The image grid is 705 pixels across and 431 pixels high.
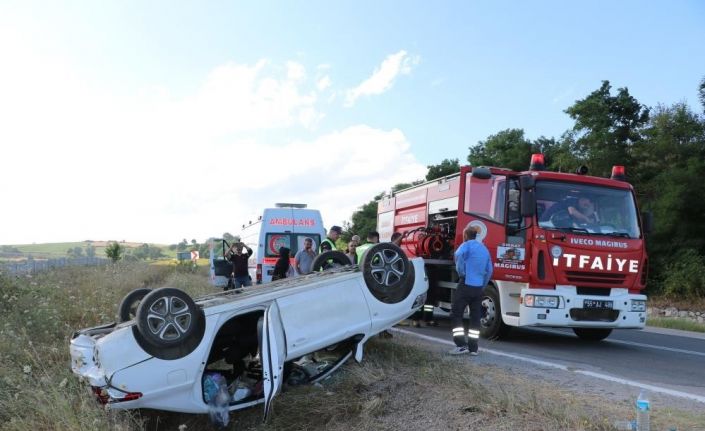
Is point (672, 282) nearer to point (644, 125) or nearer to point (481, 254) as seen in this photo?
point (644, 125)

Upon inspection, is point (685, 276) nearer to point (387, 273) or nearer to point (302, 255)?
point (302, 255)

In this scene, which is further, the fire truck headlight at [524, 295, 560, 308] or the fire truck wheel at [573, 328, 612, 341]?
the fire truck wheel at [573, 328, 612, 341]

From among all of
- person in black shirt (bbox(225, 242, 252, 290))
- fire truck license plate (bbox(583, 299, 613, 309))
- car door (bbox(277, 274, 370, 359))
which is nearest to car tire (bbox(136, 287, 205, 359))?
car door (bbox(277, 274, 370, 359))

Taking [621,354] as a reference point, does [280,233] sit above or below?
above

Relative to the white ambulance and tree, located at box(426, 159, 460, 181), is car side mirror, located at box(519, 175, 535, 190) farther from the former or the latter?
tree, located at box(426, 159, 460, 181)

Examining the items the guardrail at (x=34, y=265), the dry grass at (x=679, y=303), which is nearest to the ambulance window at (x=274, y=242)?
the guardrail at (x=34, y=265)

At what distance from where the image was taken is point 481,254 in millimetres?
7305

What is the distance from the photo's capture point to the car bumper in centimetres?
798

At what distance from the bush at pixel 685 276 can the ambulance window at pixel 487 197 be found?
43.9 ft

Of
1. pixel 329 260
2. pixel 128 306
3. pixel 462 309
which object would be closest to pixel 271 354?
pixel 128 306

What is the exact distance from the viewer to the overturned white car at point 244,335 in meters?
4.23

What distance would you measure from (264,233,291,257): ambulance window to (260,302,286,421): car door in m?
9.78

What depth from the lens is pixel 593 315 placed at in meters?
8.24

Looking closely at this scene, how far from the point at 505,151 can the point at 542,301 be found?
96.8 feet
